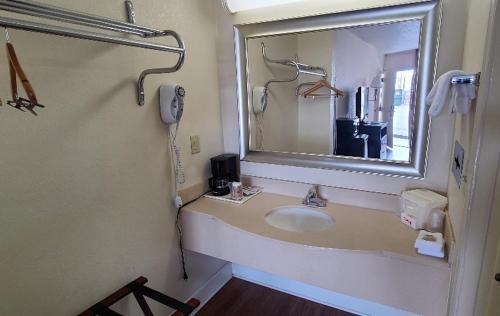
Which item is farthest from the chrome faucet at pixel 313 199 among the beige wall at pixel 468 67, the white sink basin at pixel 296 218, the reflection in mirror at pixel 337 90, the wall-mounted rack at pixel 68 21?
the wall-mounted rack at pixel 68 21

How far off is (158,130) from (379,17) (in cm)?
126

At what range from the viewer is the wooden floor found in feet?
6.14

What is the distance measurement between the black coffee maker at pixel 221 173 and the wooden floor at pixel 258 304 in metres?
0.78

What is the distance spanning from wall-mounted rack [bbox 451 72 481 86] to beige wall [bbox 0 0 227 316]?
130 cm

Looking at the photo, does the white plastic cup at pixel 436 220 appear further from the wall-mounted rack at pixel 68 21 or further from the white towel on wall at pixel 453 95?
the wall-mounted rack at pixel 68 21

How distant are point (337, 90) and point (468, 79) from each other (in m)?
0.78

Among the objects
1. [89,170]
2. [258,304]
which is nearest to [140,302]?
[89,170]

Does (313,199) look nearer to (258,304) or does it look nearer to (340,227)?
(340,227)

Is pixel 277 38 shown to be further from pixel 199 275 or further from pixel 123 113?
pixel 199 275

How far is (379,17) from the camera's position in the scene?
1.39 meters

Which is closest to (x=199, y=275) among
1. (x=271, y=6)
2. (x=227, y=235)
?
(x=227, y=235)

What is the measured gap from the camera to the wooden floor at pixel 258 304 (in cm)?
187

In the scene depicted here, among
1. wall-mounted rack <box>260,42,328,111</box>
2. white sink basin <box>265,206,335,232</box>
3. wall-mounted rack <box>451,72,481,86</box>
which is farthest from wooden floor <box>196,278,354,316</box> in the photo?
wall-mounted rack <box>451,72,481,86</box>

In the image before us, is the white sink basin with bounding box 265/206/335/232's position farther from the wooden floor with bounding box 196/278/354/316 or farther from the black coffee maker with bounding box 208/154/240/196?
the wooden floor with bounding box 196/278/354/316
